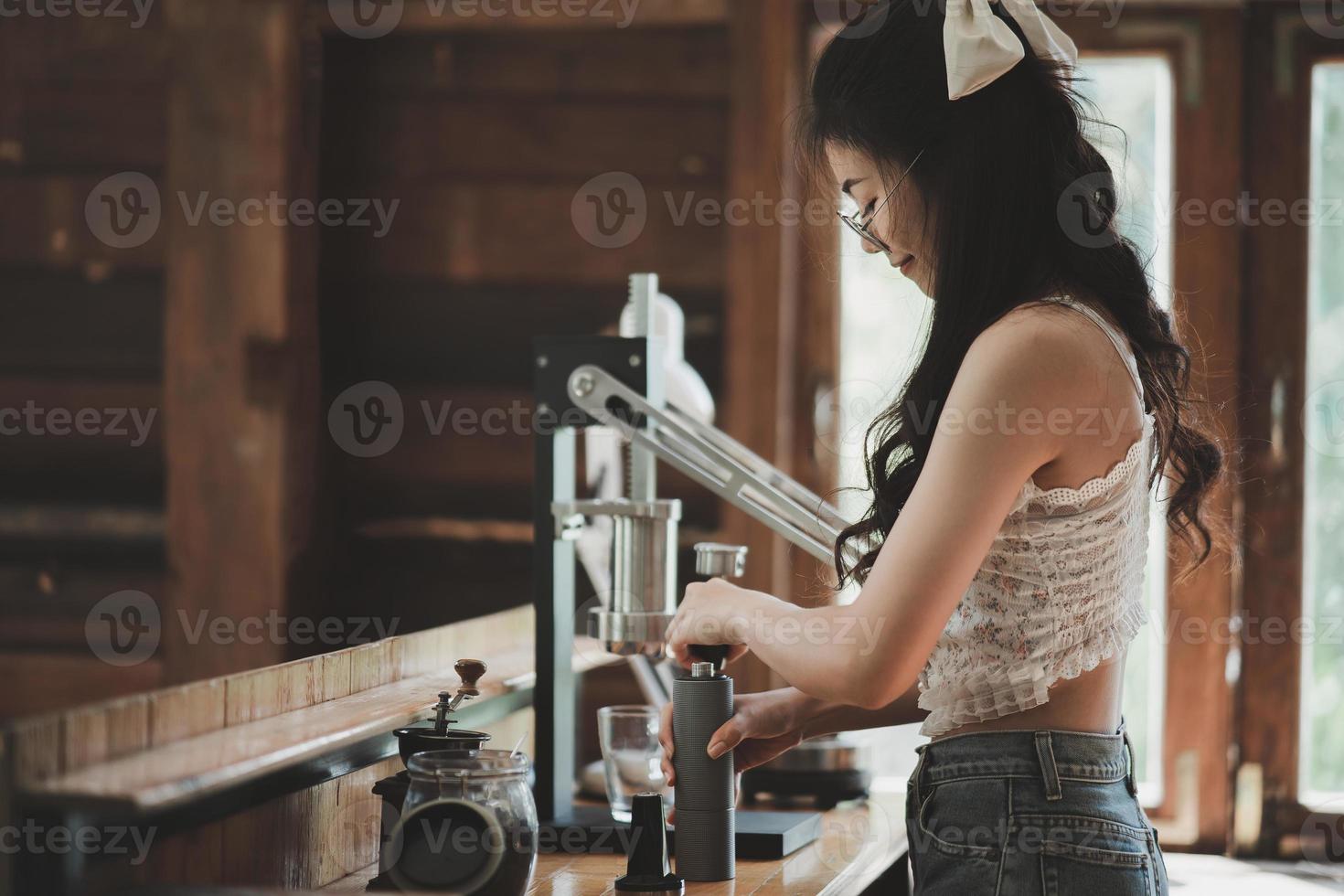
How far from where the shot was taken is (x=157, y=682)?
3.79 ft

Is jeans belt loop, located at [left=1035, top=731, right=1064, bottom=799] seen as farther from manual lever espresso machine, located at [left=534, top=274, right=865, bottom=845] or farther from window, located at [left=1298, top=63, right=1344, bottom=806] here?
window, located at [left=1298, top=63, right=1344, bottom=806]

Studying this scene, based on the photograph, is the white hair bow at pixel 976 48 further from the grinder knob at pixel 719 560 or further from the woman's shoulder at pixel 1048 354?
the grinder knob at pixel 719 560

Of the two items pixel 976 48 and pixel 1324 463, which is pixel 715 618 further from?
pixel 1324 463

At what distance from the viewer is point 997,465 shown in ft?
3.29

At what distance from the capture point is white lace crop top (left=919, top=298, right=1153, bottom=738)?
3.53ft

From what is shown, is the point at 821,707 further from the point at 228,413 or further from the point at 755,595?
the point at 228,413

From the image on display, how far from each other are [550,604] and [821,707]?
33cm

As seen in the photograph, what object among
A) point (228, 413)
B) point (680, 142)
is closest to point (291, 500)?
point (228, 413)

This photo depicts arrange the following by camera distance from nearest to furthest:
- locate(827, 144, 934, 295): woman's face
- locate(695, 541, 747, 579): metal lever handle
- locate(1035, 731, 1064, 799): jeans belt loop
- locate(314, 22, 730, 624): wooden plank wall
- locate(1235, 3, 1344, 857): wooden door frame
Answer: locate(1035, 731, 1064, 799): jeans belt loop < locate(827, 144, 934, 295): woman's face < locate(695, 541, 747, 579): metal lever handle < locate(1235, 3, 1344, 857): wooden door frame < locate(314, 22, 730, 624): wooden plank wall

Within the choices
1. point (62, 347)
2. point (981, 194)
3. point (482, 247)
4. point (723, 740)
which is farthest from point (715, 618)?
point (482, 247)

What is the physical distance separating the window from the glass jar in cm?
212

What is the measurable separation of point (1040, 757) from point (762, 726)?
0.97 feet

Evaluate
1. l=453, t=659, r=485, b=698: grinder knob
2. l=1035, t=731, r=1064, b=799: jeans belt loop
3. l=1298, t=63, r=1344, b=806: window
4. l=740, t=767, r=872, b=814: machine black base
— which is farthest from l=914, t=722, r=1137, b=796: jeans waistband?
l=1298, t=63, r=1344, b=806: window

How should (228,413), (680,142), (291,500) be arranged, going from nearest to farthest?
(228,413) → (291,500) → (680,142)
